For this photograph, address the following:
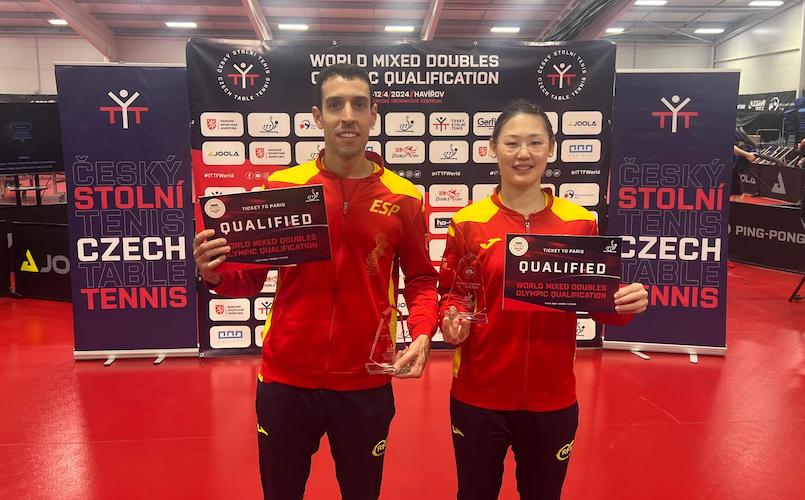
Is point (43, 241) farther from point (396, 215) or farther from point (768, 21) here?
point (768, 21)

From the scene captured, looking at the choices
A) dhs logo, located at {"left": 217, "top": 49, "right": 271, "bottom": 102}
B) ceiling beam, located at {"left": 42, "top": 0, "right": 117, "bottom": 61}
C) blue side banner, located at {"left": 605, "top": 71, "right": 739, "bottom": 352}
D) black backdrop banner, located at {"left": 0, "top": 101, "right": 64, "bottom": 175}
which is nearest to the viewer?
dhs logo, located at {"left": 217, "top": 49, "right": 271, "bottom": 102}

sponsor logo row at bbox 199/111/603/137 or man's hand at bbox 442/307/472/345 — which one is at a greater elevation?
sponsor logo row at bbox 199/111/603/137

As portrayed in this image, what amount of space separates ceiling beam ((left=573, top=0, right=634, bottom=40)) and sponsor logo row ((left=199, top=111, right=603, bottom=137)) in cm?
891

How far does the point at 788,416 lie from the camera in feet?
11.4

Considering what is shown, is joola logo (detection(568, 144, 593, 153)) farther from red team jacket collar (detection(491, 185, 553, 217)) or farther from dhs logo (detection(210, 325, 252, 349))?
dhs logo (detection(210, 325, 252, 349))

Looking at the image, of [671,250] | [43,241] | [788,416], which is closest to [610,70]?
[671,250]

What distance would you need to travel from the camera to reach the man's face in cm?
161

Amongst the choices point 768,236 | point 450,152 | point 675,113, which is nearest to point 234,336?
point 450,152

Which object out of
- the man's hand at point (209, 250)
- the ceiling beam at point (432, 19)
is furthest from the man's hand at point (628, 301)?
the ceiling beam at point (432, 19)

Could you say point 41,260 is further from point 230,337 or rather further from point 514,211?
point 514,211

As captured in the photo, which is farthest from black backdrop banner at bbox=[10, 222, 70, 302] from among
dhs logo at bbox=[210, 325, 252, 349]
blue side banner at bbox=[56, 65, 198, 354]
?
dhs logo at bbox=[210, 325, 252, 349]

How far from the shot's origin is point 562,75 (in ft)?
13.7

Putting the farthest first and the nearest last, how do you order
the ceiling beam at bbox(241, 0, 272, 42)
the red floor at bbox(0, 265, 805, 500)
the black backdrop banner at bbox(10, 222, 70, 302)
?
the ceiling beam at bbox(241, 0, 272, 42) < the black backdrop banner at bbox(10, 222, 70, 302) < the red floor at bbox(0, 265, 805, 500)

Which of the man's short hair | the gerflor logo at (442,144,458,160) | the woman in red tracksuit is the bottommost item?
the woman in red tracksuit
